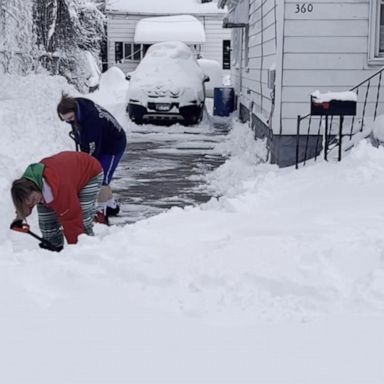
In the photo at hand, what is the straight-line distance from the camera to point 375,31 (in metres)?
9.64

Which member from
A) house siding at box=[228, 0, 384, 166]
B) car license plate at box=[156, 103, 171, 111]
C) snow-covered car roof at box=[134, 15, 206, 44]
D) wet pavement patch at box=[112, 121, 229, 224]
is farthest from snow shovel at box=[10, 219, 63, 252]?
snow-covered car roof at box=[134, 15, 206, 44]

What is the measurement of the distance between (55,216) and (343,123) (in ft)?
17.3

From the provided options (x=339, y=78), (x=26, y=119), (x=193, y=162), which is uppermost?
(x=339, y=78)

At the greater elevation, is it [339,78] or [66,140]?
[339,78]

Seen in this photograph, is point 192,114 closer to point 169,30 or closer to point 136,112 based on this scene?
point 136,112

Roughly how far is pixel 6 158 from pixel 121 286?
582 cm

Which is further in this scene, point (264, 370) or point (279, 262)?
point (279, 262)

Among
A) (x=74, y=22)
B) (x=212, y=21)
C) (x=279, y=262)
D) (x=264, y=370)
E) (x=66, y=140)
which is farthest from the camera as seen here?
(x=212, y=21)

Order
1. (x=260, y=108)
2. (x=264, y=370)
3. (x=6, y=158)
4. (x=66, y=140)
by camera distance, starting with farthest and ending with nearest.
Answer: (x=260, y=108)
(x=66, y=140)
(x=6, y=158)
(x=264, y=370)

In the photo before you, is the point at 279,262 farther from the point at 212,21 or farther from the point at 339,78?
the point at 212,21

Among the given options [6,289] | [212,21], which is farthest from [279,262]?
[212,21]

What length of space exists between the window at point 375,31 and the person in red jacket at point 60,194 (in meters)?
5.08

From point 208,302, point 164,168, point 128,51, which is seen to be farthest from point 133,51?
point 208,302

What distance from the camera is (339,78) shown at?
986cm
